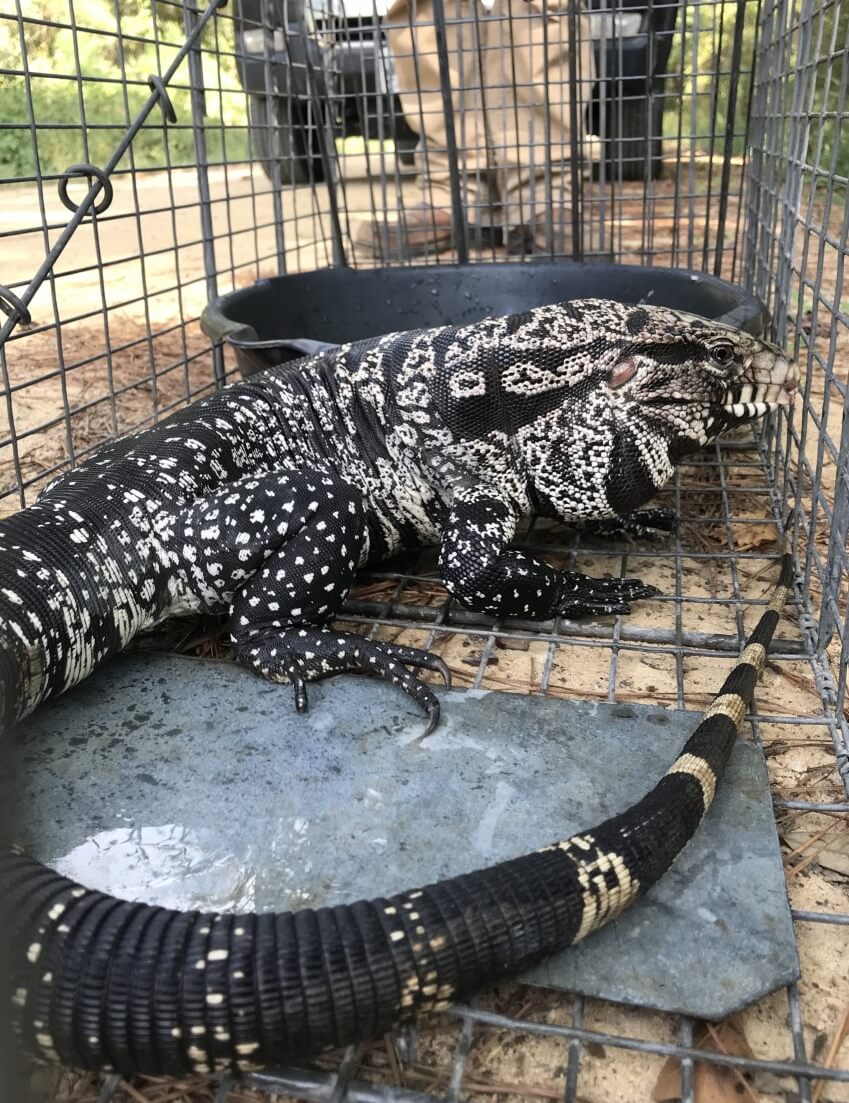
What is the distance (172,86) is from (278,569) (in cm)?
275

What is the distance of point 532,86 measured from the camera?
18.9ft

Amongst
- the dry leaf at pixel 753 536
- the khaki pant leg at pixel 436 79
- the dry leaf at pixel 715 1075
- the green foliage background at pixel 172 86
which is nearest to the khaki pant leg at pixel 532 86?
the khaki pant leg at pixel 436 79

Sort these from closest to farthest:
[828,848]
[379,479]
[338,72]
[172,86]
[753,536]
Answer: [828,848] → [379,479] → [753,536] → [172,86] → [338,72]

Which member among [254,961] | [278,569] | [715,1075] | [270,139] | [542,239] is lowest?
[715,1075]

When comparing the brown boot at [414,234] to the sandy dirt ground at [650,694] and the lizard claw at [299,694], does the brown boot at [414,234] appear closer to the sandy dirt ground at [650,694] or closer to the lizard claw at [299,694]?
the sandy dirt ground at [650,694]

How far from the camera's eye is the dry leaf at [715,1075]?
1.89 meters

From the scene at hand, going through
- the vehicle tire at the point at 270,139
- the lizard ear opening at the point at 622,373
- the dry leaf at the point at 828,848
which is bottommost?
the dry leaf at the point at 828,848

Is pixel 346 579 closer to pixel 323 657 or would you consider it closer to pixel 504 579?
pixel 323 657

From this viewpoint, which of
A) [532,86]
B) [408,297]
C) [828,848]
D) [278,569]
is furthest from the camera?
[532,86]

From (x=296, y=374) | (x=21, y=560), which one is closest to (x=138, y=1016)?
(x=21, y=560)

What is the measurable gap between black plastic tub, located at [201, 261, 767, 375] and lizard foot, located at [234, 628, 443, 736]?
6.13 feet

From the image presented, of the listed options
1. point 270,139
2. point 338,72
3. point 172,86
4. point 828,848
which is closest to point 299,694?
point 828,848

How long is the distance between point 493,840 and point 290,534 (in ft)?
4.23

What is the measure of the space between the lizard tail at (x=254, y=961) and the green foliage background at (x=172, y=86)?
2.17 metres
